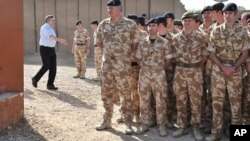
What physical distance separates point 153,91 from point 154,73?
291 mm

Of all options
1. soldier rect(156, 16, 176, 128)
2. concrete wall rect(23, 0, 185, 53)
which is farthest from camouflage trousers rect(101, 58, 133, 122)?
concrete wall rect(23, 0, 185, 53)

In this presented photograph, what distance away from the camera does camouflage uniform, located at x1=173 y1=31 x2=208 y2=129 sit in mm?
5891

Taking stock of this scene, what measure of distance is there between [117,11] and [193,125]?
6.60ft

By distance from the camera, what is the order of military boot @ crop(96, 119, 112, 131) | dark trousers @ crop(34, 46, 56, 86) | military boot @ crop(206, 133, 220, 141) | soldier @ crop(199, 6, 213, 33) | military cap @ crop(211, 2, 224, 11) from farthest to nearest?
dark trousers @ crop(34, 46, 56, 86)
soldier @ crop(199, 6, 213, 33)
military boot @ crop(96, 119, 112, 131)
military cap @ crop(211, 2, 224, 11)
military boot @ crop(206, 133, 220, 141)

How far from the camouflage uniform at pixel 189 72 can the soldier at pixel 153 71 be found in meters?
0.19

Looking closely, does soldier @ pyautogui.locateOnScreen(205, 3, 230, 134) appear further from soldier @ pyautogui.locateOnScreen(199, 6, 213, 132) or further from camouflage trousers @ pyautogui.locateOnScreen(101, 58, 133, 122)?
camouflage trousers @ pyautogui.locateOnScreen(101, 58, 133, 122)

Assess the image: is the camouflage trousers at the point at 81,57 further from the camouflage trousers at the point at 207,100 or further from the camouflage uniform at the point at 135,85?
the camouflage trousers at the point at 207,100

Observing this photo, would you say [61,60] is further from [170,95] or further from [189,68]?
[189,68]

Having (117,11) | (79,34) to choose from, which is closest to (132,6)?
(79,34)

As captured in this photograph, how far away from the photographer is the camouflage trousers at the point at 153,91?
611 cm

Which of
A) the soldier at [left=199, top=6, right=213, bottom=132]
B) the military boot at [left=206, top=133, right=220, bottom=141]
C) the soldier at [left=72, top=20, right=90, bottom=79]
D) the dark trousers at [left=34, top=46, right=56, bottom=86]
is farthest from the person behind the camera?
the soldier at [left=72, top=20, right=90, bottom=79]

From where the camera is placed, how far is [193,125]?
6.13 m

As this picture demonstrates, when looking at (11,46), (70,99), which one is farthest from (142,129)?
(70,99)

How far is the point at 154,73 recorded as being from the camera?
6.10 meters
